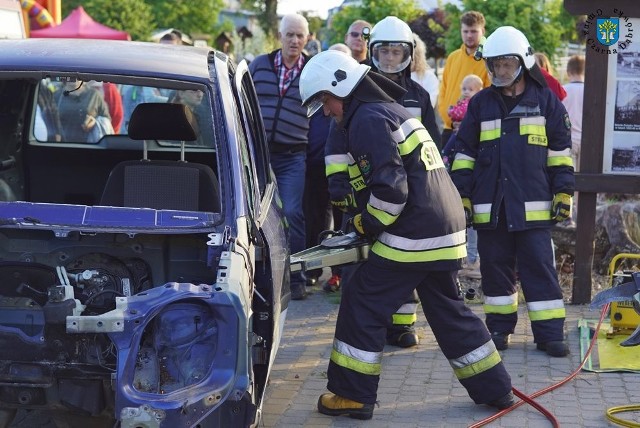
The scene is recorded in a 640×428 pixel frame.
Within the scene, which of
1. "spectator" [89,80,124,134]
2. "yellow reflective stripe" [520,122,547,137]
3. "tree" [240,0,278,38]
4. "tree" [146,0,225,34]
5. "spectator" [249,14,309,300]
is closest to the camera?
"yellow reflective stripe" [520,122,547,137]

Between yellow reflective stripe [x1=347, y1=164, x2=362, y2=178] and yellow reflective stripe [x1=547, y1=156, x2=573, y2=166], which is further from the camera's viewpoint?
yellow reflective stripe [x1=547, y1=156, x2=573, y2=166]

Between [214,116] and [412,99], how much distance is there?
8.56 feet

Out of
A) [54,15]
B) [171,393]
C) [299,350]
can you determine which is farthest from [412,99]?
[54,15]

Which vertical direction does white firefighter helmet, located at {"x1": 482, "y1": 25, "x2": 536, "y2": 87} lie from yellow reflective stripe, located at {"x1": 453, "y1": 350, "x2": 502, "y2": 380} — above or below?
above

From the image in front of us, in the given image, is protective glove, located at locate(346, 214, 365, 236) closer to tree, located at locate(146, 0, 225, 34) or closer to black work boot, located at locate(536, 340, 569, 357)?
black work boot, located at locate(536, 340, 569, 357)

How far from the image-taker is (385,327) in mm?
5504

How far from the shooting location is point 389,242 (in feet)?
17.7

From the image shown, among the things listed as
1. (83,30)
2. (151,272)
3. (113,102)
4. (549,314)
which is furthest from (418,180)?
(83,30)

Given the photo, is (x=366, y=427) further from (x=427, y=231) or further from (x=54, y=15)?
(x=54, y=15)

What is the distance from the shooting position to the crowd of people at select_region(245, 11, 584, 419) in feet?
17.6

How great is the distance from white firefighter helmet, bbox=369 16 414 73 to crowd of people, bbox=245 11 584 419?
10 millimetres

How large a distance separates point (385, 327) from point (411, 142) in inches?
38.2

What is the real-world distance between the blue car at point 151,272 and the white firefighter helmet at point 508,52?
1.63m

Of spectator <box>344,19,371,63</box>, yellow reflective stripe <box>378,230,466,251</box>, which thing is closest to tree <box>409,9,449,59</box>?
spectator <box>344,19,371,63</box>
